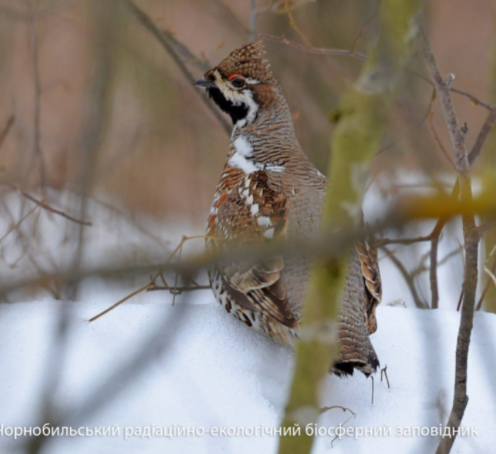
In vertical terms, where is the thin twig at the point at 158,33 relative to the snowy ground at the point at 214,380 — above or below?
above

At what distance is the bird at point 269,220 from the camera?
2.76 meters

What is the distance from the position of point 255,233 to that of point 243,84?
1.30 metres

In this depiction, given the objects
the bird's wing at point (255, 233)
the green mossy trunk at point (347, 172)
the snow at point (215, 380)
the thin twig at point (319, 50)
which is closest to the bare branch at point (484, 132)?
the thin twig at point (319, 50)

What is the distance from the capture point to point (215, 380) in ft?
8.54

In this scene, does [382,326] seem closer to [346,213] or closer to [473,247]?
[473,247]

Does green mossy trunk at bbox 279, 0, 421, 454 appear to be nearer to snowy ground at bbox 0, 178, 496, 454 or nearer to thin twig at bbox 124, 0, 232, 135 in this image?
snowy ground at bbox 0, 178, 496, 454

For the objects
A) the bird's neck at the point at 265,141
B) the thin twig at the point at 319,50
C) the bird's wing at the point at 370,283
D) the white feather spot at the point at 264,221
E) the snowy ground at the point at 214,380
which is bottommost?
the snowy ground at the point at 214,380

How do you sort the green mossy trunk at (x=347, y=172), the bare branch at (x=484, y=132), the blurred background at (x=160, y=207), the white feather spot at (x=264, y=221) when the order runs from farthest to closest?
1. the bare branch at (x=484, y=132)
2. the white feather spot at (x=264, y=221)
3. the blurred background at (x=160, y=207)
4. the green mossy trunk at (x=347, y=172)

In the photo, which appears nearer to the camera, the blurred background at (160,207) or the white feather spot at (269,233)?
the blurred background at (160,207)

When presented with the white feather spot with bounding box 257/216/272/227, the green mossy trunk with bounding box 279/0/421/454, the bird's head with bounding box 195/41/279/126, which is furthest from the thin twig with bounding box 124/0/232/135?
the green mossy trunk with bounding box 279/0/421/454

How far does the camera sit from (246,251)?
3.18 ft

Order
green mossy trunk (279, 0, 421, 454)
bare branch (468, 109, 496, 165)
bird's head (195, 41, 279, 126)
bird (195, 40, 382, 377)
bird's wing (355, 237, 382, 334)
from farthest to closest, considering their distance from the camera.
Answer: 1. bird's head (195, 41, 279, 126)
2. bare branch (468, 109, 496, 165)
3. bird's wing (355, 237, 382, 334)
4. bird (195, 40, 382, 377)
5. green mossy trunk (279, 0, 421, 454)

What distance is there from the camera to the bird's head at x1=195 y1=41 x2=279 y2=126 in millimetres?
3979

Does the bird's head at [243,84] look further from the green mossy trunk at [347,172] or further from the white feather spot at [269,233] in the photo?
the green mossy trunk at [347,172]
